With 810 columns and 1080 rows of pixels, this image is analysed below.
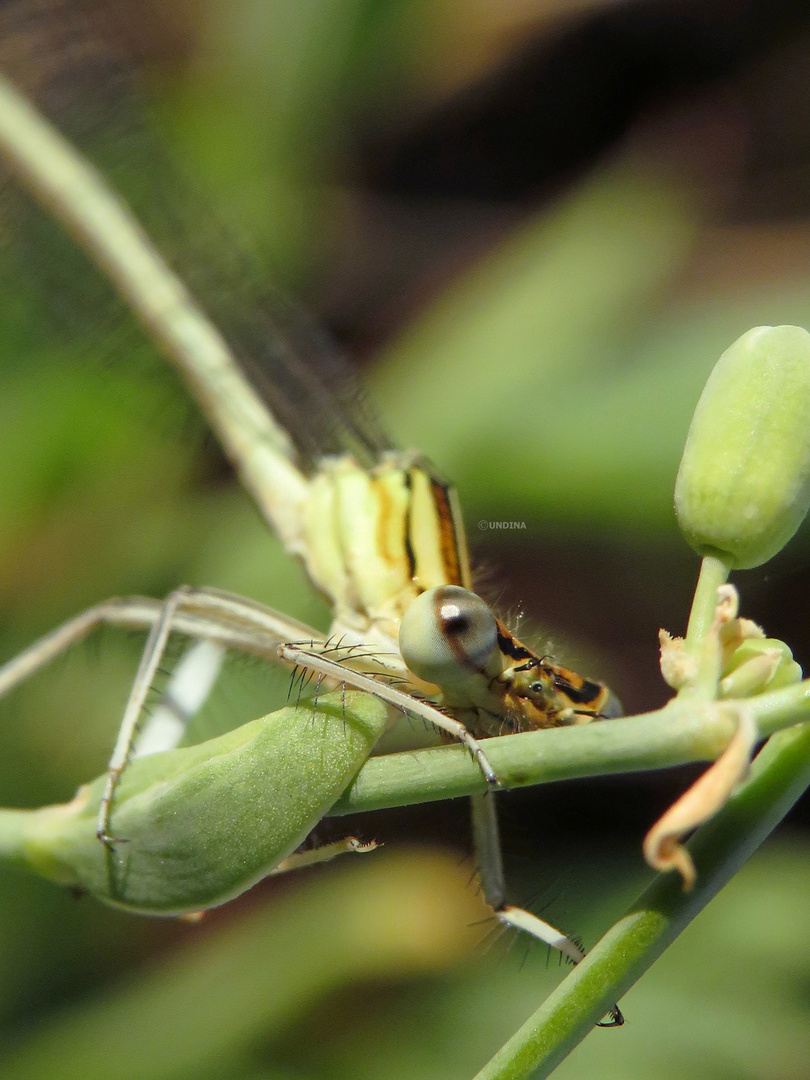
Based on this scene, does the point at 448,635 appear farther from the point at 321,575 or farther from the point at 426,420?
the point at 426,420

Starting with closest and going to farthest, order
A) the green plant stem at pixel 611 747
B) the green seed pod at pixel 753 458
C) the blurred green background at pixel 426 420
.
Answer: the green plant stem at pixel 611 747 → the green seed pod at pixel 753 458 → the blurred green background at pixel 426 420

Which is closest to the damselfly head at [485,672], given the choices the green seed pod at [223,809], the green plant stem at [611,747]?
the green seed pod at [223,809]

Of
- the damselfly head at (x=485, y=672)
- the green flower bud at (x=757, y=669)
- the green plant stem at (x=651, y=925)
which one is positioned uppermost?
the damselfly head at (x=485, y=672)

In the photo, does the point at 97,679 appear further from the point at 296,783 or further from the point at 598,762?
the point at 598,762

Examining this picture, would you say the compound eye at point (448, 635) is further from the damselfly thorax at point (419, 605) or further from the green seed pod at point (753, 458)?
the green seed pod at point (753, 458)

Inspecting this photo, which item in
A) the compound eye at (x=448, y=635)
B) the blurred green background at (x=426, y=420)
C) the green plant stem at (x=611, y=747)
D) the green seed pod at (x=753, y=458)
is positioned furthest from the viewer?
the blurred green background at (x=426, y=420)

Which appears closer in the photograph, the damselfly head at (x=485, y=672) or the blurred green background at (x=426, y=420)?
the damselfly head at (x=485, y=672)
